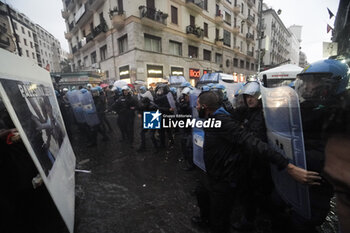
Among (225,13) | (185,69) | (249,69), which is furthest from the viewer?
(249,69)

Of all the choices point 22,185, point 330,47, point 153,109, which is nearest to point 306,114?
point 22,185

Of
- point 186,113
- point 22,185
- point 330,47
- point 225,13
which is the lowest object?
point 22,185

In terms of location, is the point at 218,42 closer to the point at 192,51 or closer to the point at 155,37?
the point at 192,51

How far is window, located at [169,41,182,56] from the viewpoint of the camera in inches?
622

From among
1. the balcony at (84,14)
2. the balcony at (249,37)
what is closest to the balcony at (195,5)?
the balcony at (84,14)

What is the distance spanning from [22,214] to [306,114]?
11.2 ft

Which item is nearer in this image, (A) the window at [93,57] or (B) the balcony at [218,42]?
(A) the window at [93,57]

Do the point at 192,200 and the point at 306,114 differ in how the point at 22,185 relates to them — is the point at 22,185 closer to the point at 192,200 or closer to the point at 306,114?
the point at 192,200

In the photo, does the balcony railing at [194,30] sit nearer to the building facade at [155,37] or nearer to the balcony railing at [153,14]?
the building facade at [155,37]

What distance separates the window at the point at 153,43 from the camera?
13961 mm

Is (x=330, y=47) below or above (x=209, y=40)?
below

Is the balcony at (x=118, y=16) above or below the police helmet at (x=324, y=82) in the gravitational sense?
above

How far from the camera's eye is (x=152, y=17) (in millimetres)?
13180

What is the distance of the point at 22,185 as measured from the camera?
1.74 m
